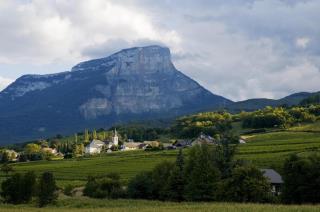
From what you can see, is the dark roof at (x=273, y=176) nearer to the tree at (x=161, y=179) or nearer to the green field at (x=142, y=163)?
the green field at (x=142, y=163)

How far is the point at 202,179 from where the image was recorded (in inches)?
2584

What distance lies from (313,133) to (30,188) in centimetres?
9393

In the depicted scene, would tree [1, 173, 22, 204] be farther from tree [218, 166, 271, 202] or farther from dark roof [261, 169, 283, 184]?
dark roof [261, 169, 283, 184]

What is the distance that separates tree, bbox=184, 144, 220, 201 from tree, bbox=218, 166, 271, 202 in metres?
4.13

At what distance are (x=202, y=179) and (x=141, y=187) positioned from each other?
443 inches

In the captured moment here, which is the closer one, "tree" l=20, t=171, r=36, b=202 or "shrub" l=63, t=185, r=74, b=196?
"tree" l=20, t=171, r=36, b=202

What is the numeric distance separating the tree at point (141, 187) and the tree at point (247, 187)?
1459cm

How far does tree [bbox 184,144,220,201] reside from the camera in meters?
65.2

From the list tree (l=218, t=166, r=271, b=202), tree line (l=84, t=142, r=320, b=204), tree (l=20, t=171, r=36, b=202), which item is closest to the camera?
tree (l=218, t=166, r=271, b=202)

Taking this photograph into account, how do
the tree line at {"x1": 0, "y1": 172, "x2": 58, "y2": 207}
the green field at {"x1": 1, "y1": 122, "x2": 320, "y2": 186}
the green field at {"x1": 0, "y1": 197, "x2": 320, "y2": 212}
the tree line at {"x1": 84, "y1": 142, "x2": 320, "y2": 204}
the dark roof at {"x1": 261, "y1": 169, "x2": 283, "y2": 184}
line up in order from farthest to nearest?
the green field at {"x1": 1, "y1": 122, "x2": 320, "y2": 186}
the dark roof at {"x1": 261, "y1": 169, "x2": 283, "y2": 184}
the tree line at {"x1": 0, "y1": 172, "x2": 58, "y2": 207}
the tree line at {"x1": 84, "y1": 142, "x2": 320, "y2": 204}
the green field at {"x1": 0, "y1": 197, "x2": 320, "y2": 212}

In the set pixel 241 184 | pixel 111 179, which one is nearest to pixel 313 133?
pixel 111 179

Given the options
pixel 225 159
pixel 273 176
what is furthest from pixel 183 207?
pixel 273 176

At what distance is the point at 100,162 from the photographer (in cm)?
12688

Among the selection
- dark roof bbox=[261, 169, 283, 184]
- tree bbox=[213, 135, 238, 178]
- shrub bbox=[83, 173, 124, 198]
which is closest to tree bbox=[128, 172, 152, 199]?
shrub bbox=[83, 173, 124, 198]
